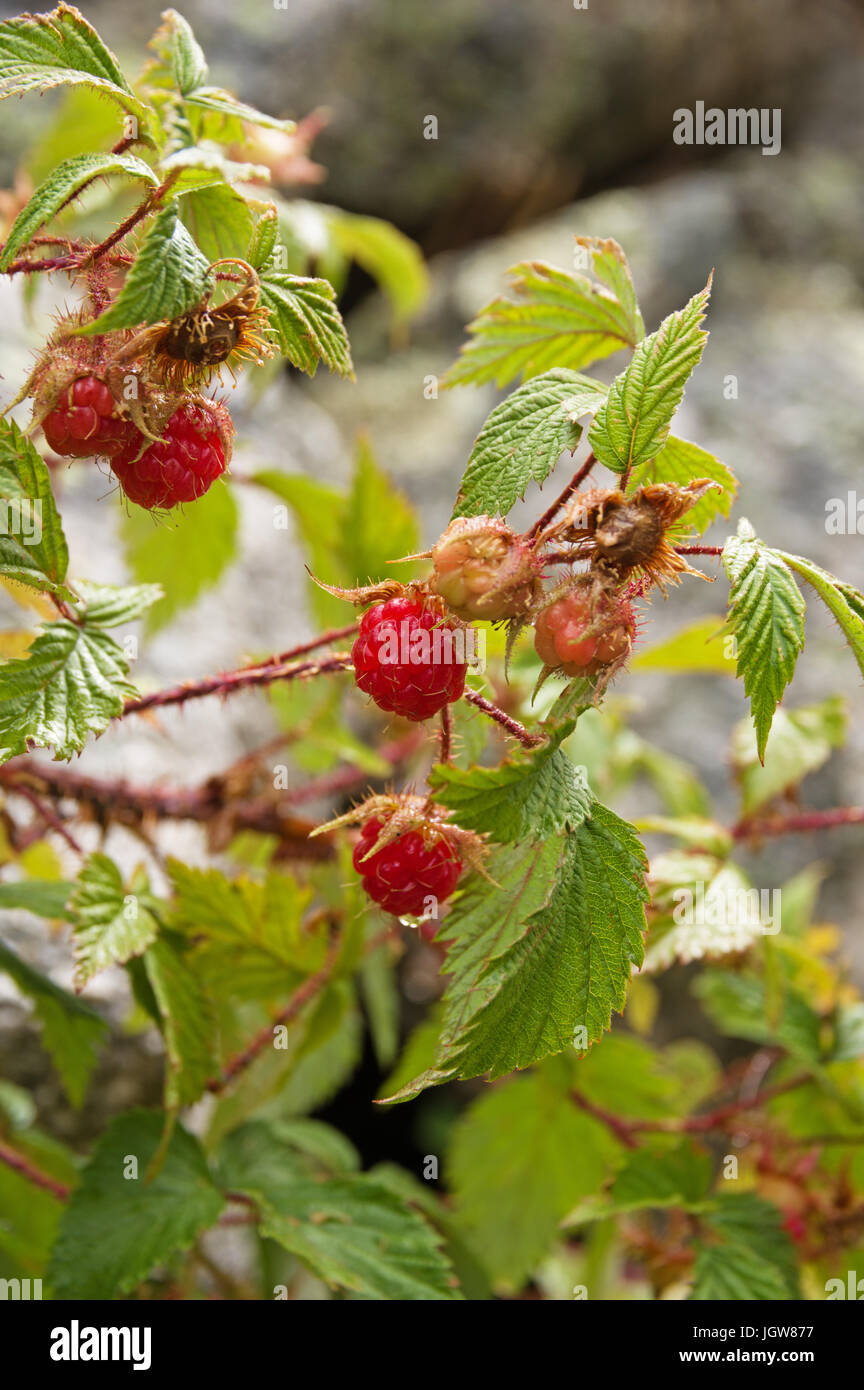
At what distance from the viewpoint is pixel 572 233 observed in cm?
160

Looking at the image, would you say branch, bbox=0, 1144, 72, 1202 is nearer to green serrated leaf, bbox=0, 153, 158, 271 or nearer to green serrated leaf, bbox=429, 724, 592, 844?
green serrated leaf, bbox=429, 724, 592, 844

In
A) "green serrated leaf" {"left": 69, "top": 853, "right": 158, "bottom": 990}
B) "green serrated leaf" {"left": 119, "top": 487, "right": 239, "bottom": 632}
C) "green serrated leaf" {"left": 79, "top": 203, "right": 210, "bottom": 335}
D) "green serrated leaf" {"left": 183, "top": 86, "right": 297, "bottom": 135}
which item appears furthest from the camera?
"green serrated leaf" {"left": 119, "top": 487, "right": 239, "bottom": 632}

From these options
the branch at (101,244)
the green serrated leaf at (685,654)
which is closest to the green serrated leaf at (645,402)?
the branch at (101,244)

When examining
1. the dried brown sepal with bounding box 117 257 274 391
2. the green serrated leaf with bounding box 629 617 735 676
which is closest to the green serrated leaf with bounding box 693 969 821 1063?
the green serrated leaf with bounding box 629 617 735 676

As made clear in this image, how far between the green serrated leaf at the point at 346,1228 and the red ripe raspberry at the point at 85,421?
1.80ft

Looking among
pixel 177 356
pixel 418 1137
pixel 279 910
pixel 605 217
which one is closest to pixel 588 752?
pixel 279 910

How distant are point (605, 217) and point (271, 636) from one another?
1189 millimetres

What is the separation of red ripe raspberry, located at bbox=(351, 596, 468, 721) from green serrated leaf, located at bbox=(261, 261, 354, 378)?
0.13 m

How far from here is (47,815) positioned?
0.76 m

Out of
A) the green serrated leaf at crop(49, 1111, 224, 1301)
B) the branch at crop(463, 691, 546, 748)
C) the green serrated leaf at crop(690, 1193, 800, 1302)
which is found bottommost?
the green serrated leaf at crop(690, 1193, 800, 1302)

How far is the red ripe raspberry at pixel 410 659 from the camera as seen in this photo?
46 centimetres

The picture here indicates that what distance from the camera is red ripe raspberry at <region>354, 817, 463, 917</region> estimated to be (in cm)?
50

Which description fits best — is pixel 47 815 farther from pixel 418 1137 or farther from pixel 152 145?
pixel 418 1137

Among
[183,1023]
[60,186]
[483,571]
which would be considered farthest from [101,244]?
[183,1023]
